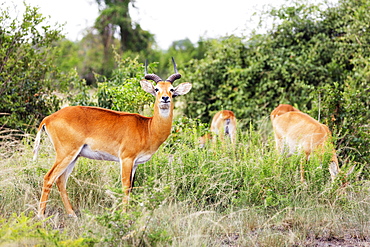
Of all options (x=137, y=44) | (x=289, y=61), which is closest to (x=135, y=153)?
(x=289, y=61)

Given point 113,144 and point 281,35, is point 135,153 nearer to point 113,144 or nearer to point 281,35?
point 113,144

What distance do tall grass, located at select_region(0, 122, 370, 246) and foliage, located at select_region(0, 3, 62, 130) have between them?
166cm

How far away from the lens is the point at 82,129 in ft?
17.3

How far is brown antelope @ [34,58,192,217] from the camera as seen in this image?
5.16m

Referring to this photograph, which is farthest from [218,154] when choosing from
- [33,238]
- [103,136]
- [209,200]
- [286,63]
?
[286,63]

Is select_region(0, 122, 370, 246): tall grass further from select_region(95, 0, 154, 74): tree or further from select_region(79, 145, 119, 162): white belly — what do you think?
select_region(95, 0, 154, 74): tree

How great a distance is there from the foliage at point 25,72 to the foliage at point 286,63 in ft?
13.4

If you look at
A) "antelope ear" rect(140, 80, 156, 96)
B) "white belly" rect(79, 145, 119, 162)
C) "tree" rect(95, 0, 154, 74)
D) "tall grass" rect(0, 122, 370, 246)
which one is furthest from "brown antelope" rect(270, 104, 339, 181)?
"tree" rect(95, 0, 154, 74)

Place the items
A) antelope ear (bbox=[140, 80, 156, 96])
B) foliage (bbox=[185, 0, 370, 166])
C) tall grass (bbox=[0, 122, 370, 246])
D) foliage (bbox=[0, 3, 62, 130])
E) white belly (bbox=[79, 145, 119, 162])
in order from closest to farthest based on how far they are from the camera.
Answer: tall grass (bbox=[0, 122, 370, 246])
white belly (bbox=[79, 145, 119, 162])
antelope ear (bbox=[140, 80, 156, 96])
foliage (bbox=[0, 3, 62, 130])
foliage (bbox=[185, 0, 370, 166])

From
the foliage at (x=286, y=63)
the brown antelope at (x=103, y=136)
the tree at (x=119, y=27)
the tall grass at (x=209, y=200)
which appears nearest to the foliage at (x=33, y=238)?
the tall grass at (x=209, y=200)

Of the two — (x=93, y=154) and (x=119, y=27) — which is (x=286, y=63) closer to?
(x=93, y=154)

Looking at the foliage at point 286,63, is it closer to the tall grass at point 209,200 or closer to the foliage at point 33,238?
the tall grass at point 209,200

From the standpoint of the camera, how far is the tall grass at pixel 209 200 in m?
4.62

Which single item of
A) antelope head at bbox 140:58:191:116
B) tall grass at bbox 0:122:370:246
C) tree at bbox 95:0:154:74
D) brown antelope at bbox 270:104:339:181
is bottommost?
tall grass at bbox 0:122:370:246
